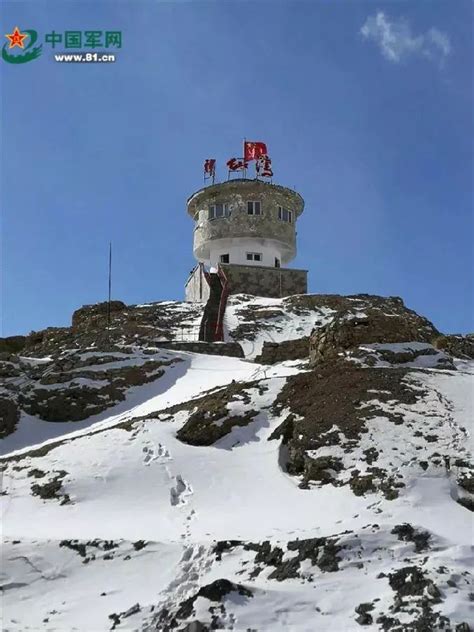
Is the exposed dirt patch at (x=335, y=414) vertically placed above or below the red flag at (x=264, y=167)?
below

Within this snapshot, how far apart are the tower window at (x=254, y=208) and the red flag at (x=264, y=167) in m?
3.20

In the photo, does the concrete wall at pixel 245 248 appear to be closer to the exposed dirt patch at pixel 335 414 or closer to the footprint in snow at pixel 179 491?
the exposed dirt patch at pixel 335 414

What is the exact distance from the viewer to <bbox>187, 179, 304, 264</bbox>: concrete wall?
5116 centimetres

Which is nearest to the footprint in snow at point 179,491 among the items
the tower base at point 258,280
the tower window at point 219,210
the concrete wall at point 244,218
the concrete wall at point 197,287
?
the concrete wall at point 197,287

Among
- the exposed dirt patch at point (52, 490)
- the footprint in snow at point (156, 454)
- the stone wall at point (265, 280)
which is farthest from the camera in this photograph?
the stone wall at point (265, 280)

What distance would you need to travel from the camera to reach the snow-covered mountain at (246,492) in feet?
29.6

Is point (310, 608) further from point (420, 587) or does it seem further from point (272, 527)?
point (272, 527)

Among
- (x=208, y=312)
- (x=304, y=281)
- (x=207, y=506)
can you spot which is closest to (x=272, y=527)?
(x=207, y=506)

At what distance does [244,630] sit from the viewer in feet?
27.6

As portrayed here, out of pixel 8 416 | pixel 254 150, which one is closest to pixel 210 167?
pixel 254 150

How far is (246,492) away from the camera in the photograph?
13414 millimetres

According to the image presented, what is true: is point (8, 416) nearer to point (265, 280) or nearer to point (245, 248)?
point (265, 280)

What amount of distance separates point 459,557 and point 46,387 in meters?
15.4

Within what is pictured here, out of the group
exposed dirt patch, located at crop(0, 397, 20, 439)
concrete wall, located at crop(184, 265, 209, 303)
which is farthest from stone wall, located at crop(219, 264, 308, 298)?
exposed dirt patch, located at crop(0, 397, 20, 439)
